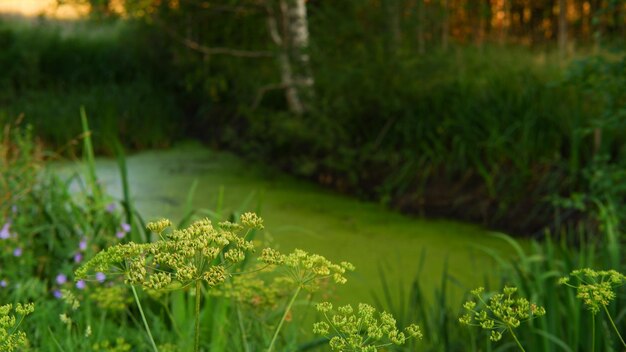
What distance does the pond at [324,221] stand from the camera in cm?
387

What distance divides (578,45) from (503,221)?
21.6ft

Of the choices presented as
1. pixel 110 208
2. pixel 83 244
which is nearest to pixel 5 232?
pixel 83 244

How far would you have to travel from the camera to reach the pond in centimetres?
387

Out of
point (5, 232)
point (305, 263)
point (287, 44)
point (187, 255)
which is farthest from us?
point (287, 44)

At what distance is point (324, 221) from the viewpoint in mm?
4867

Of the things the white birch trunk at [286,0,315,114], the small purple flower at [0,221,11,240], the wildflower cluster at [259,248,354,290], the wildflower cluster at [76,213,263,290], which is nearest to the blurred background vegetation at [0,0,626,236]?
the white birch trunk at [286,0,315,114]

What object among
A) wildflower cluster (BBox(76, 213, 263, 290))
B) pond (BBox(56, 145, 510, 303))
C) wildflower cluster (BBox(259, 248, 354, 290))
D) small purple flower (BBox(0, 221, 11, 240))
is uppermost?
wildflower cluster (BBox(76, 213, 263, 290))

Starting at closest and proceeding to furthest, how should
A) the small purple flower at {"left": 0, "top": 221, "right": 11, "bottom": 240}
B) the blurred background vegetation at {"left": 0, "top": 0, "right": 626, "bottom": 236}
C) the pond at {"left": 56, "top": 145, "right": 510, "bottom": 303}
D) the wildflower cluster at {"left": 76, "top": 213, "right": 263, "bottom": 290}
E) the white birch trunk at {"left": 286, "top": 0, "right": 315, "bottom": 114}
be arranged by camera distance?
the wildflower cluster at {"left": 76, "top": 213, "right": 263, "bottom": 290} → the small purple flower at {"left": 0, "top": 221, "right": 11, "bottom": 240} → the pond at {"left": 56, "top": 145, "right": 510, "bottom": 303} → the blurred background vegetation at {"left": 0, "top": 0, "right": 626, "bottom": 236} → the white birch trunk at {"left": 286, "top": 0, "right": 315, "bottom": 114}

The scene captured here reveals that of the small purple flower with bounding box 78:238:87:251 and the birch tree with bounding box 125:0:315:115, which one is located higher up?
the birch tree with bounding box 125:0:315:115

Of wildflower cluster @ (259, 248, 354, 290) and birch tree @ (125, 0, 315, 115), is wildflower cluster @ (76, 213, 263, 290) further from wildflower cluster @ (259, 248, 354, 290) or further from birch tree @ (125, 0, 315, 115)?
birch tree @ (125, 0, 315, 115)

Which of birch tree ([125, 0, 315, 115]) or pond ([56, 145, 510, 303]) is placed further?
birch tree ([125, 0, 315, 115])

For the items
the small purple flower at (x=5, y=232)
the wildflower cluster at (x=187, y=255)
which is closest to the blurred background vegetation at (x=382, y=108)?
the small purple flower at (x=5, y=232)

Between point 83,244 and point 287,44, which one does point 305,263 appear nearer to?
point 83,244

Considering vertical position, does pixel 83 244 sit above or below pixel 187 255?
below
